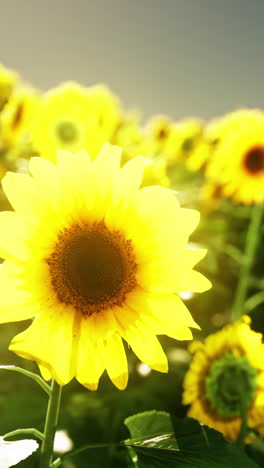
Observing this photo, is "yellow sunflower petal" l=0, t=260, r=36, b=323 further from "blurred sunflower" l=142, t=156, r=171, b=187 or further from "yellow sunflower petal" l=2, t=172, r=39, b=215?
"blurred sunflower" l=142, t=156, r=171, b=187

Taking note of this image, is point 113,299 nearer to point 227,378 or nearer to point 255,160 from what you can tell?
point 227,378

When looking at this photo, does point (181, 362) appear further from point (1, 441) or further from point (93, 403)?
point (1, 441)

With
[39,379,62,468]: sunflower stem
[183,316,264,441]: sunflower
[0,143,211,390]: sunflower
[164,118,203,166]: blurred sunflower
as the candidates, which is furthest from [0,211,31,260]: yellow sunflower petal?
[164,118,203,166]: blurred sunflower

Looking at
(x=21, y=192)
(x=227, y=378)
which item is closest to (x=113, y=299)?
(x=21, y=192)

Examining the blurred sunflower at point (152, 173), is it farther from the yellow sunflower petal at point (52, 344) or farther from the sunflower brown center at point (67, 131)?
the sunflower brown center at point (67, 131)

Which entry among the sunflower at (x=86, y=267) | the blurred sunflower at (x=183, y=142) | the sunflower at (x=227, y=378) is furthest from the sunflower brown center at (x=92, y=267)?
the blurred sunflower at (x=183, y=142)

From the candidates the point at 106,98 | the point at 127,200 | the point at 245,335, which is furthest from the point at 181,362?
the point at 106,98

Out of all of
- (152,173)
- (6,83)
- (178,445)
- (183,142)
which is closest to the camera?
(178,445)
